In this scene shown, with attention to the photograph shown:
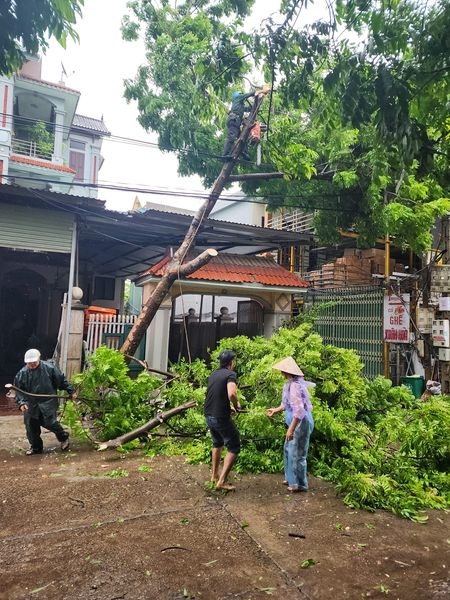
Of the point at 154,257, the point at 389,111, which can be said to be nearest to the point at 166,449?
the point at 389,111

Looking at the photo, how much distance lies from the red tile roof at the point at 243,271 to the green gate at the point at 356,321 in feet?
4.78

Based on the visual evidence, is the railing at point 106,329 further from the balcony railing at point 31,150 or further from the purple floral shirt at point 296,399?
the balcony railing at point 31,150

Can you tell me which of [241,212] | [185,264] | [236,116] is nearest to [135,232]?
[185,264]

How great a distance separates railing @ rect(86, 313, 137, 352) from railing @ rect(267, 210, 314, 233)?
30.0 feet

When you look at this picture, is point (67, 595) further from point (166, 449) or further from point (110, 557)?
point (166, 449)

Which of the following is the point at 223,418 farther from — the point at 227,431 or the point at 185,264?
the point at 185,264

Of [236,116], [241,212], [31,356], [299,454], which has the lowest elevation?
[299,454]

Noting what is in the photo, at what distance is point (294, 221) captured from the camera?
54.5 ft

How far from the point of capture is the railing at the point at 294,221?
52.5ft

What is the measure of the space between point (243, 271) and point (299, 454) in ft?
21.0

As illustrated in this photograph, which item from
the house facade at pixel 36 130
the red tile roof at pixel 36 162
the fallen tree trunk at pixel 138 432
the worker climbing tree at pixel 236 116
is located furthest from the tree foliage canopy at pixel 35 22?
the red tile roof at pixel 36 162

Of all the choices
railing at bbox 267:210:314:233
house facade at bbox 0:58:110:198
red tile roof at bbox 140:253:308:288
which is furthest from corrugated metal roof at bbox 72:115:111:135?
red tile roof at bbox 140:253:308:288

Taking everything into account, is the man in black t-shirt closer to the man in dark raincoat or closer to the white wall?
the man in dark raincoat

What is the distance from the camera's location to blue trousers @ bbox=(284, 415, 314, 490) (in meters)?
4.54
